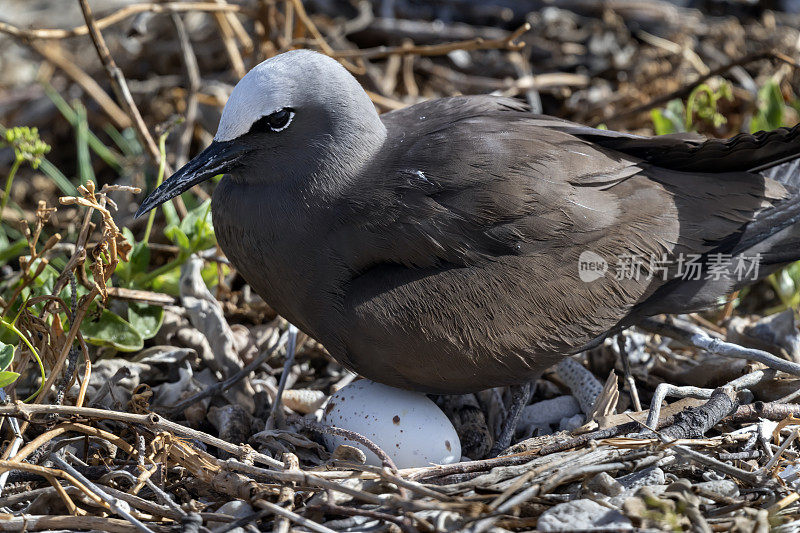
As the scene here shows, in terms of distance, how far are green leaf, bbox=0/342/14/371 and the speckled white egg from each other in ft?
3.83

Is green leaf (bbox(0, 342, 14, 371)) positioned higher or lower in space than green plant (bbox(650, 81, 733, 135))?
lower

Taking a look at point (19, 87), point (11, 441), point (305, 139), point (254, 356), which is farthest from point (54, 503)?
point (19, 87)

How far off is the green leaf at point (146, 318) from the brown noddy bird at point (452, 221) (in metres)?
0.58

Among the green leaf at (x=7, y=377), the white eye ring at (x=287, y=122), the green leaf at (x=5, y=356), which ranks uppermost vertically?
the white eye ring at (x=287, y=122)

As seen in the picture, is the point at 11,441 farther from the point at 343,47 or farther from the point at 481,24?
the point at 481,24

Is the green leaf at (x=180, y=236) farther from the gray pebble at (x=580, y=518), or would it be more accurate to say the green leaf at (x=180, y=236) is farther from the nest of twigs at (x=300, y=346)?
the gray pebble at (x=580, y=518)

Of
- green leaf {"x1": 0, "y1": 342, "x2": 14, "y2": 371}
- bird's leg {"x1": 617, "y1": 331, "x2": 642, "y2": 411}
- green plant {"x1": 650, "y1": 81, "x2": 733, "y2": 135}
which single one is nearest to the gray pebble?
bird's leg {"x1": 617, "y1": 331, "x2": 642, "y2": 411}

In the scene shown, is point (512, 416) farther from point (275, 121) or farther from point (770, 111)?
point (770, 111)

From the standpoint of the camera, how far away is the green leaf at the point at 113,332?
3.64 m

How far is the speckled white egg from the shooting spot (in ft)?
10.7

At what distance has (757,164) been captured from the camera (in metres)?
3.59

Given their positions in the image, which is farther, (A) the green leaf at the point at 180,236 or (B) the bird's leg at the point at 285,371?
(A) the green leaf at the point at 180,236

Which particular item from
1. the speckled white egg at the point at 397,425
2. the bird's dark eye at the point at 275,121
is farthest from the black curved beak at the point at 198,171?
the speckled white egg at the point at 397,425

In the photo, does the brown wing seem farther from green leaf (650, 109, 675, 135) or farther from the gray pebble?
green leaf (650, 109, 675, 135)
